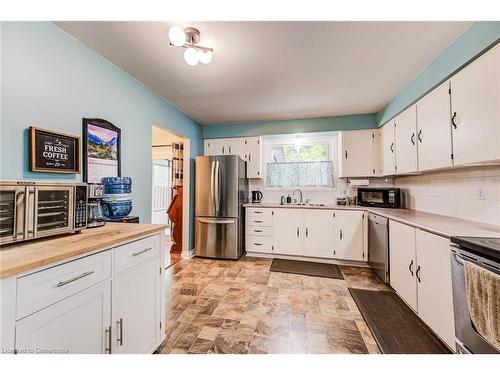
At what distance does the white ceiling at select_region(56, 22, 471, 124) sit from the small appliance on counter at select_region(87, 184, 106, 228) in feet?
4.15

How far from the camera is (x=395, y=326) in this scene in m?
1.78

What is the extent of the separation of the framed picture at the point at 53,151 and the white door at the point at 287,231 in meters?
2.73

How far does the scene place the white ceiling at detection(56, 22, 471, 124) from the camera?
1.59 metres

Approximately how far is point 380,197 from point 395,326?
6.04 ft

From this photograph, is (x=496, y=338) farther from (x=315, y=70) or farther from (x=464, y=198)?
(x=315, y=70)

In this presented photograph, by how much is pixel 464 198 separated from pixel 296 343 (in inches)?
82.2

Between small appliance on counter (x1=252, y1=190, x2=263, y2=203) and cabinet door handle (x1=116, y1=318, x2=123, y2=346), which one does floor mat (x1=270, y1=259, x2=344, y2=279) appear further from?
cabinet door handle (x1=116, y1=318, x2=123, y2=346)

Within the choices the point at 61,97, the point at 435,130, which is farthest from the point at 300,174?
the point at 61,97

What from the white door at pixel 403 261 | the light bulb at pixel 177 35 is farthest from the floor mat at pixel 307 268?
the light bulb at pixel 177 35

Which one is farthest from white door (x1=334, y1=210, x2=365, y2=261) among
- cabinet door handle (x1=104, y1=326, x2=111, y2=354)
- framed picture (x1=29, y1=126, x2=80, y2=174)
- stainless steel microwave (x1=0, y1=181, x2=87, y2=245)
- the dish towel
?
framed picture (x1=29, y1=126, x2=80, y2=174)

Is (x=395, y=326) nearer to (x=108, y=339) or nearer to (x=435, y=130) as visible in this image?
(x=435, y=130)

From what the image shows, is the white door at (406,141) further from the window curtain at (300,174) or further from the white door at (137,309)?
the white door at (137,309)

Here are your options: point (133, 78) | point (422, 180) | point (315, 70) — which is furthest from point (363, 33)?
point (133, 78)

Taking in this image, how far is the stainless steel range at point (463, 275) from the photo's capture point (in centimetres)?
102
